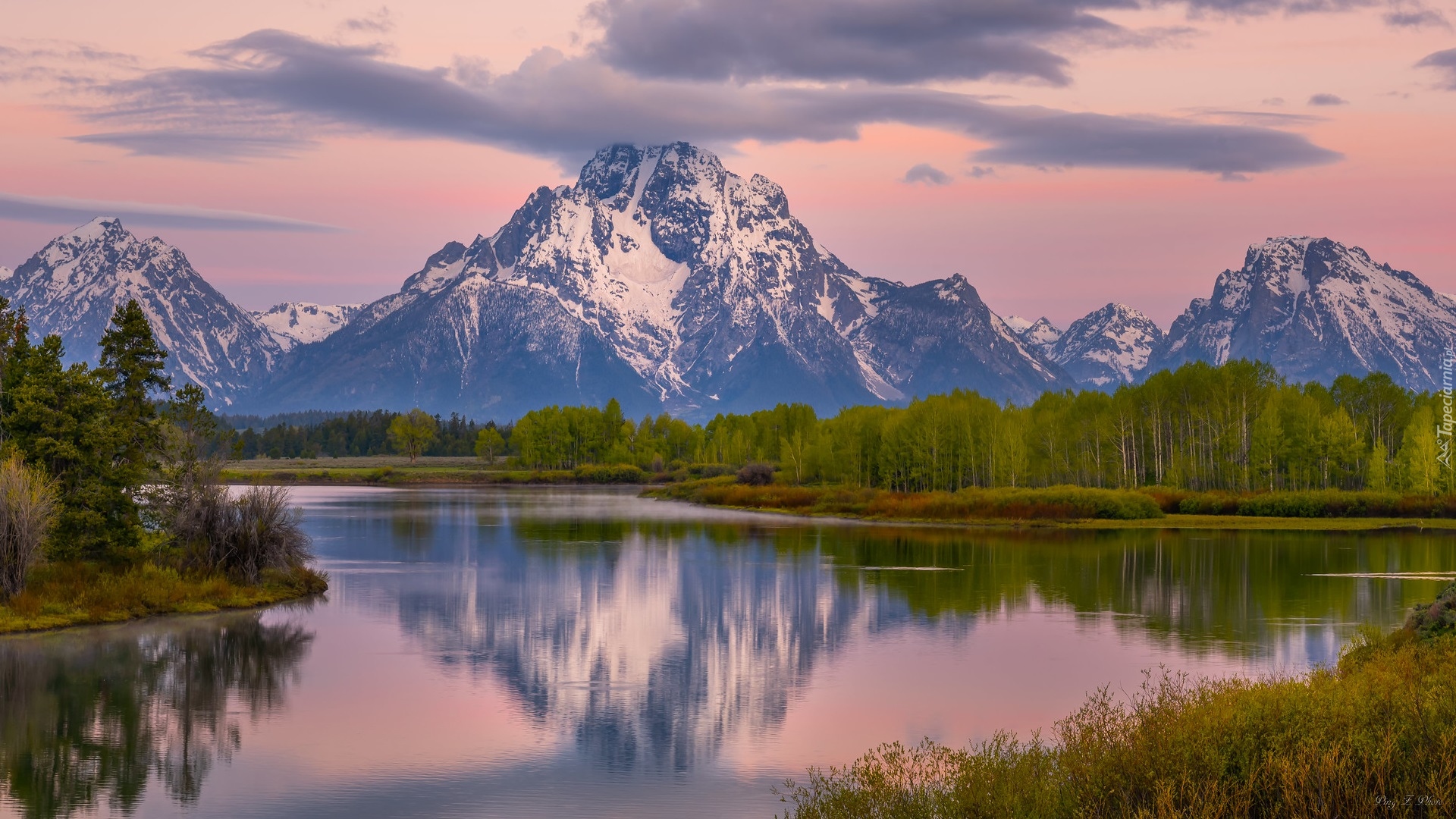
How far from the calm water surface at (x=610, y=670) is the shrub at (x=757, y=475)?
260 feet

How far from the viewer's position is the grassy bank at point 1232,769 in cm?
1623

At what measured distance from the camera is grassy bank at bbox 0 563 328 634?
132 ft

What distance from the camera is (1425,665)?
24.0m

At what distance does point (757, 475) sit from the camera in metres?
152

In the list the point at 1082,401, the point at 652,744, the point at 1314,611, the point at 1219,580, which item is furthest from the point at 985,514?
the point at 652,744

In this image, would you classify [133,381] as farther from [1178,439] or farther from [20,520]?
[1178,439]

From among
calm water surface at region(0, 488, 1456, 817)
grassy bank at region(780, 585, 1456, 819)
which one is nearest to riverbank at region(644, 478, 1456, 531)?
calm water surface at region(0, 488, 1456, 817)

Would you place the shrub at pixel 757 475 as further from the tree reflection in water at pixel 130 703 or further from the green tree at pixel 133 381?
the tree reflection in water at pixel 130 703

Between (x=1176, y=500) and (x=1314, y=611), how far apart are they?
203 ft

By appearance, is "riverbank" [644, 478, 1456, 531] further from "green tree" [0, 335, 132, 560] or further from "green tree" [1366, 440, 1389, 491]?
"green tree" [0, 335, 132, 560]

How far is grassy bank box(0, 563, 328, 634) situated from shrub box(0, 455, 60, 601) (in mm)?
769

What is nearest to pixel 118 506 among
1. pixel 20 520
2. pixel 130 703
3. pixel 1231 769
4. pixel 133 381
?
pixel 133 381

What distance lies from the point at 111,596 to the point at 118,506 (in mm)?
4144

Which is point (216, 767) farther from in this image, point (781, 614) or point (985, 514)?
point (985, 514)
